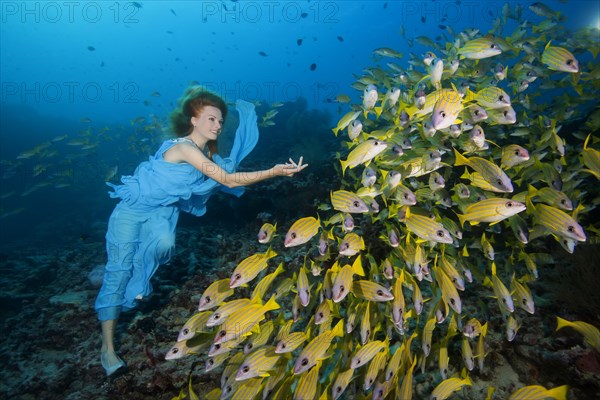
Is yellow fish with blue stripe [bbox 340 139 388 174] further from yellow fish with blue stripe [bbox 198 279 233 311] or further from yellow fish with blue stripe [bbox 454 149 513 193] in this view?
yellow fish with blue stripe [bbox 198 279 233 311]

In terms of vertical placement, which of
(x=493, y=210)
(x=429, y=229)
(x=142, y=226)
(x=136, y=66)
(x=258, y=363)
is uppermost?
(x=493, y=210)

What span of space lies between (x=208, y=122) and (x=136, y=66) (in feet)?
604

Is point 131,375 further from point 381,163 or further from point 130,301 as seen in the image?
point 381,163

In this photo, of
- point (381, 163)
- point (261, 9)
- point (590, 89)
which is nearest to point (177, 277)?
point (381, 163)

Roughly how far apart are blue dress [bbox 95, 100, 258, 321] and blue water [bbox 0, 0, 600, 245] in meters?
4.12

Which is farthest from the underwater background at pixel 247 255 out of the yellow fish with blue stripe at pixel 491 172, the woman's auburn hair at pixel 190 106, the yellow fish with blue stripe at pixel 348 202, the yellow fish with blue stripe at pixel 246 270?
the yellow fish with blue stripe at pixel 491 172

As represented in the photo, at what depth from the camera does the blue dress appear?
398 centimetres

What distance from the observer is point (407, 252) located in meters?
3.21

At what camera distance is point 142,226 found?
13.7 feet

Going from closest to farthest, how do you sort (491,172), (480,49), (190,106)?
1. (491,172)
2. (480,49)
3. (190,106)

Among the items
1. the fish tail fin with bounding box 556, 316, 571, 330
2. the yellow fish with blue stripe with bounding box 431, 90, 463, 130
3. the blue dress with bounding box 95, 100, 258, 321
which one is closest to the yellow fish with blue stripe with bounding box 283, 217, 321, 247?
the yellow fish with blue stripe with bounding box 431, 90, 463, 130

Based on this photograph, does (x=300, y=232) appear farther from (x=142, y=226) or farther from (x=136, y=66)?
(x=136, y=66)

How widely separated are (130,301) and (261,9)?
125434 mm

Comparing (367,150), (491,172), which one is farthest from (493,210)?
(367,150)
